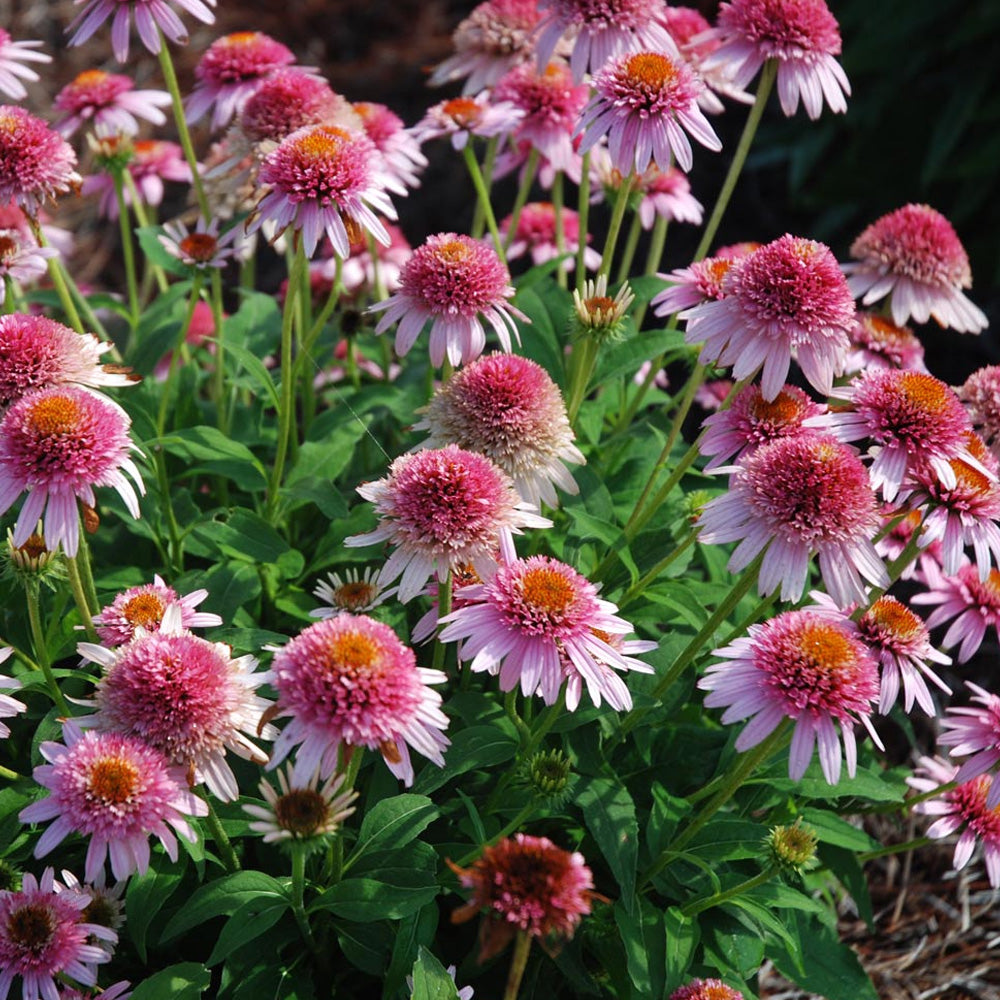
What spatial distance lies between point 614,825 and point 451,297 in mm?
984

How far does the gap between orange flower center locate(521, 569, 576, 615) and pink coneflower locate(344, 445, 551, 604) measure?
9 cm

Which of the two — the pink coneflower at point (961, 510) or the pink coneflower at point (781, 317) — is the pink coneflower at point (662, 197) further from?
the pink coneflower at point (961, 510)

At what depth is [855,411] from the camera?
6.90ft

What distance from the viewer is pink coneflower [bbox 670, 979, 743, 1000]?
192 centimetres

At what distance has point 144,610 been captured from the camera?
1.96 metres

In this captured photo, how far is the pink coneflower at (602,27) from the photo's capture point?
96.0 inches

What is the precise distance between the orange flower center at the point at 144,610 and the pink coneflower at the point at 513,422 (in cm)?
56

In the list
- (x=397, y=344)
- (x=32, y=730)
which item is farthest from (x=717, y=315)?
(x=32, y=730)

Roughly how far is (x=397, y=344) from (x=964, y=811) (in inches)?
56.1

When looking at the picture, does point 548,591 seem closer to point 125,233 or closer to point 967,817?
point 967,817

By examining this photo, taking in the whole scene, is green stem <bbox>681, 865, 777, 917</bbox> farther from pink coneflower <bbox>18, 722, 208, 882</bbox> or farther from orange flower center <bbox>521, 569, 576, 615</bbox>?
pink coneflower <bbox>18, 722, 208, 882</bbox>

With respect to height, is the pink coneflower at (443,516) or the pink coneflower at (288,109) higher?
the pink coneflower at (288,109)

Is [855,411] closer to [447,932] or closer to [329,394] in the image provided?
[447,932]

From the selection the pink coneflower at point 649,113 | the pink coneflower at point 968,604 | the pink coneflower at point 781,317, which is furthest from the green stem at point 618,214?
the pink coneflower at point 968,604
